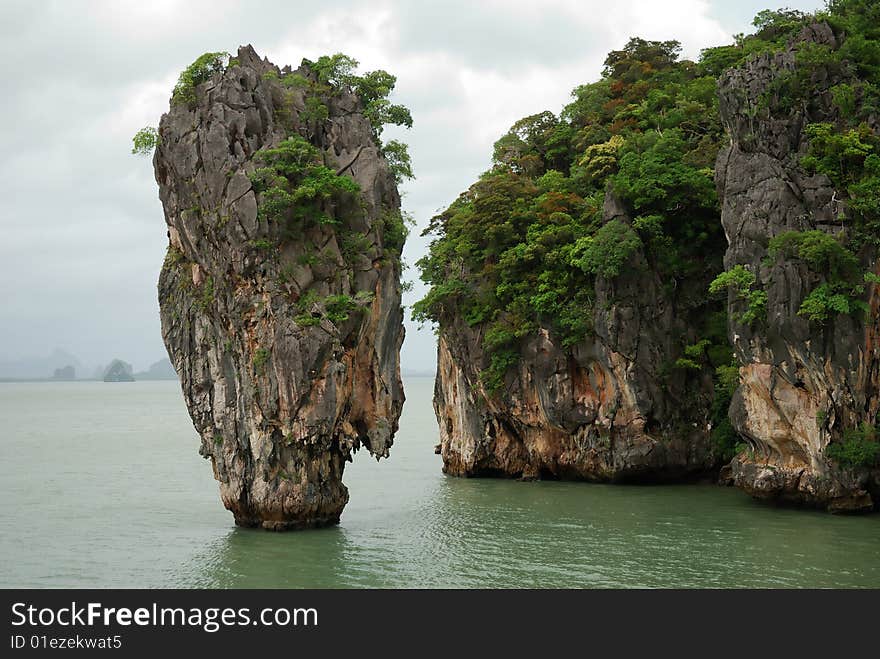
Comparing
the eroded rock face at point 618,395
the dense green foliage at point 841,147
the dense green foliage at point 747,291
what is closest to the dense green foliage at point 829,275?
the dense green foliage at point 841,147

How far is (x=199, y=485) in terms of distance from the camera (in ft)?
108

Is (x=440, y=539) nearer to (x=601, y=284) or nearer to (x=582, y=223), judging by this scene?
(x=601, y=284)

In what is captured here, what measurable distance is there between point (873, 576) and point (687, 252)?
50.5 ft

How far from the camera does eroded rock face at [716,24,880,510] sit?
2300 centimetres

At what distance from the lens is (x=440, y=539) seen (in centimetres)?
2155

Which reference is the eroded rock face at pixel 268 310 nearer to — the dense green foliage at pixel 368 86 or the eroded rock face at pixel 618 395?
the dense green foliage at pixel 368 86

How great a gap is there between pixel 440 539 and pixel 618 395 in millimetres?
10944

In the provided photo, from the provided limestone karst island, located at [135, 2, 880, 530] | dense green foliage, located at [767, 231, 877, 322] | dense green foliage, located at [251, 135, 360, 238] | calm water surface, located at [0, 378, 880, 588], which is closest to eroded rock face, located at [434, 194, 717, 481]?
limestone karst island, located at [135, 2, 880, 530]

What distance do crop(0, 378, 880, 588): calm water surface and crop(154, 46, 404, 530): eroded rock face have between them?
209cm

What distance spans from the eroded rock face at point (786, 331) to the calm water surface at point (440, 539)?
131cm

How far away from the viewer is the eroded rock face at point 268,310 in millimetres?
21828

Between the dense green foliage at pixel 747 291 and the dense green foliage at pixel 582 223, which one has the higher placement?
the dense green foliage at pixel 582 223

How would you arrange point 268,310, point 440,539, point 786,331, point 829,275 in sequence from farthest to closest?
1. point 786,331
2. point 829,275
3. point 268,310
4. point 440,539

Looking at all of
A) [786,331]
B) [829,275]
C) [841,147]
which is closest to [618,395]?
[786,331]
